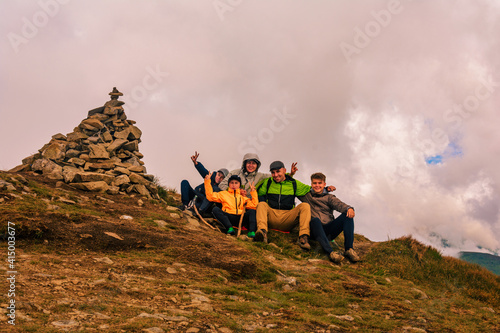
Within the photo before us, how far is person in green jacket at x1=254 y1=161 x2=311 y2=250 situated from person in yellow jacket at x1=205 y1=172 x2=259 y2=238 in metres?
0.46

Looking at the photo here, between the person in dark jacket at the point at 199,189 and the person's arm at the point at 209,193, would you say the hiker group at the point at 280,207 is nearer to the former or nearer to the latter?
the person's arm at the point at 209,193

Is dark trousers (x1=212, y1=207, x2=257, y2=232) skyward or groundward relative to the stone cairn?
groundward

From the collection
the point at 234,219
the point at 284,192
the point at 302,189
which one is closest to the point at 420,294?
the point at 302,189

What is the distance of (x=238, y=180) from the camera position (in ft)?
39.1

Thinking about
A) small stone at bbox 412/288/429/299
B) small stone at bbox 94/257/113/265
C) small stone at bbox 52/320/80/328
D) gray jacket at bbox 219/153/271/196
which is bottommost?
small stone at bbox 52/320/80/328

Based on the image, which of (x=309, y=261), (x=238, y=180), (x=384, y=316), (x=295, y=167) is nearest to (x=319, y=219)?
(x=309, y=261)

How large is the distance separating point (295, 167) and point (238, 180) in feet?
6.73

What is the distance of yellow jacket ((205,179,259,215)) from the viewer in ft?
38.4

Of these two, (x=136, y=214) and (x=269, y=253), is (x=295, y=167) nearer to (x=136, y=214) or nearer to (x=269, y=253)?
(x=269, y=253)

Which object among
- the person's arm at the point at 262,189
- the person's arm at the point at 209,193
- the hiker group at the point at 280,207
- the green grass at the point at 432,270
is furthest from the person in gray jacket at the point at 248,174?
the green grass at the point at 432,270

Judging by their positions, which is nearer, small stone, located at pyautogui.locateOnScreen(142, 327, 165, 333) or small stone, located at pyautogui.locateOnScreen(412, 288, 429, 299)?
small stone, located at pyautogui.locateOnScreen(142, 327, 165, 333)

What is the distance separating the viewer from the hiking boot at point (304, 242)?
10241 millimetres

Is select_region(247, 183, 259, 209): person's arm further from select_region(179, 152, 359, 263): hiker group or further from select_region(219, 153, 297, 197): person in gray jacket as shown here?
select_region(219, 153, 297, 197): person in gray jacket

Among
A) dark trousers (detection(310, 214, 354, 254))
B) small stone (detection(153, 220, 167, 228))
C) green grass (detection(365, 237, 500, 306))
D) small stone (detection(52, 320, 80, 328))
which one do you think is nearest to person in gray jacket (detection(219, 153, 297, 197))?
small stone (detection(153, 220, 167, 228))
